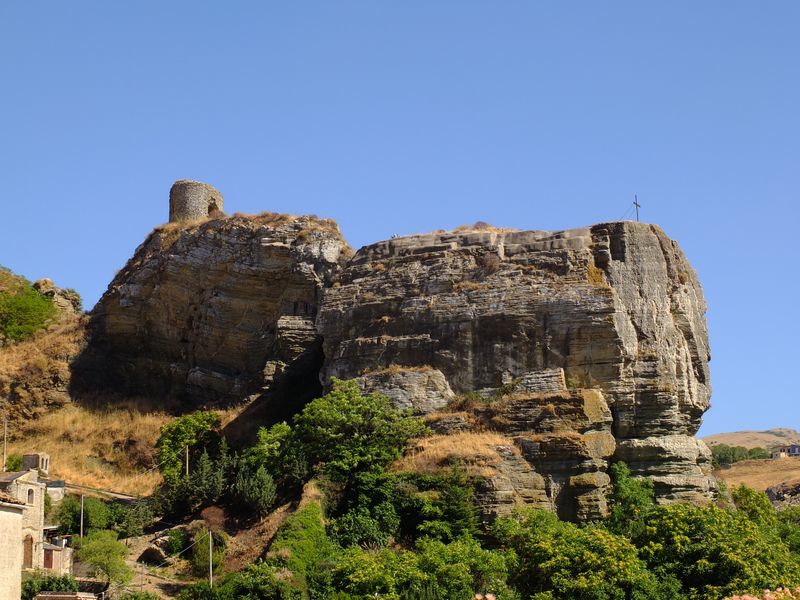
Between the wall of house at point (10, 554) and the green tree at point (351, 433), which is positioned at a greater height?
the green tree at point (351, 433)

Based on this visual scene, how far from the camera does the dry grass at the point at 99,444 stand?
47000 millimetres

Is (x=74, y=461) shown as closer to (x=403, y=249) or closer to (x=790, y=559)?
(x=403, y=249)

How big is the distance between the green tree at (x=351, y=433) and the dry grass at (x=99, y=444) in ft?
28.9

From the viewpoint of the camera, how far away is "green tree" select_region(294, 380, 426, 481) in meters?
39.3

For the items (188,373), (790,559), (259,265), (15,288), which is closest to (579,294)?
(790,559)

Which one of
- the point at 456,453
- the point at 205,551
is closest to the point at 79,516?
the point at 205,551

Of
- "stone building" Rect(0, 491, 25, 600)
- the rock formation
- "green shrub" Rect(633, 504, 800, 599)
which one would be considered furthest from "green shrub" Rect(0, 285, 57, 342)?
"green shrub" Rect(633, 504, 800, 599)

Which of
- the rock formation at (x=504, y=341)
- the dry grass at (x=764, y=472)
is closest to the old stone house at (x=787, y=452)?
the dry grass at (x=764, y=472)

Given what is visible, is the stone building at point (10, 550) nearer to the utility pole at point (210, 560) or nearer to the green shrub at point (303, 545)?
the utility pole at point (210, 560)

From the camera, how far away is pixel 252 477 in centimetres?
4044

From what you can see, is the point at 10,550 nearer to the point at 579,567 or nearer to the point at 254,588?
the point at 254,588

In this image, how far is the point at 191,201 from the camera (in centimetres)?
5497

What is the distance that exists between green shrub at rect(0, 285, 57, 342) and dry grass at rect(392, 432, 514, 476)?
818 inches

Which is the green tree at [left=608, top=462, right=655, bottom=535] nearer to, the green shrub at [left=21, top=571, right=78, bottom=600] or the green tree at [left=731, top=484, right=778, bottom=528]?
the green tree at [left=731, top=484, right=778, bottom=528]
